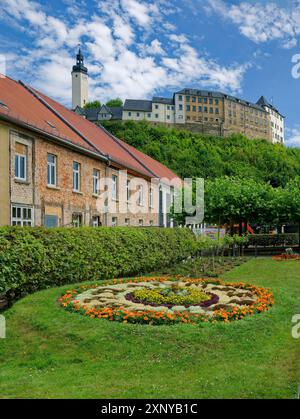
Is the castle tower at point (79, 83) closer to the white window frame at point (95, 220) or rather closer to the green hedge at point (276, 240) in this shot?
the green hedge at point (276, 240)

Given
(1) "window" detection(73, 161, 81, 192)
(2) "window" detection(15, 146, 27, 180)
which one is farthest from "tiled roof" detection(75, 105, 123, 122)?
(2) "window" detection(15, 146, 27, 180)

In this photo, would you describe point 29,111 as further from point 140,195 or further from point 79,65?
point 79,65

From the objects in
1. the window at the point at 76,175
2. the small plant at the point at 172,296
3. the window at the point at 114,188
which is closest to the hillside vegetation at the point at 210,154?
the window at the point at 114,188

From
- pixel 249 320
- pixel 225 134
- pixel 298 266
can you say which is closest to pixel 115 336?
pixel 249 320

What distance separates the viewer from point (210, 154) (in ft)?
278

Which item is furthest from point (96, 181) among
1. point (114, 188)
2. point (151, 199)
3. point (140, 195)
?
point (151, 199)

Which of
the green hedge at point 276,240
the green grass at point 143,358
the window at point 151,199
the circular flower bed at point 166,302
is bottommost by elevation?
the green grass at point 143,358

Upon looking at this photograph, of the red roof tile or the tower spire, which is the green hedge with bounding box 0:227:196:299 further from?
the tower spire

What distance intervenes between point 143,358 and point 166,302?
10.8ft

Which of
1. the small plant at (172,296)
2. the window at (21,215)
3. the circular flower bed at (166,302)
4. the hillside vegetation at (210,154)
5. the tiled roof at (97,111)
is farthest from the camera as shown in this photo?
the tiled roof at (97,111)

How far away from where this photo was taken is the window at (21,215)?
1736 cm

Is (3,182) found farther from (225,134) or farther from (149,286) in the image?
(225,134)

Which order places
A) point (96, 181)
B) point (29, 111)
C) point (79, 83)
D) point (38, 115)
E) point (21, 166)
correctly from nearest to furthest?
point (21, 166), point (29, 111), point (38, 115), point (96, 181), point (79, 83)

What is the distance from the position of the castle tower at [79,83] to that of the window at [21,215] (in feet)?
324
